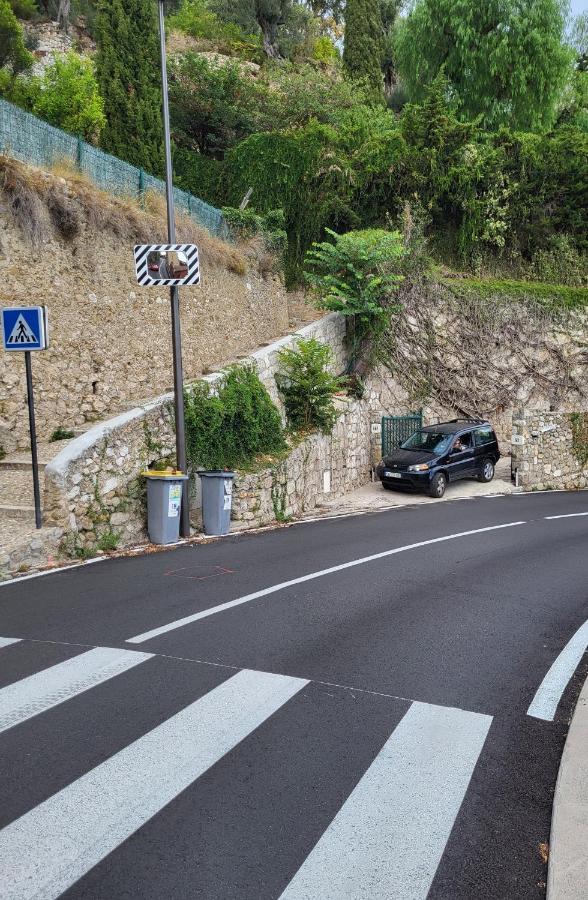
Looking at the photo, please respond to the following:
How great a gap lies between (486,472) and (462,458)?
166 cm

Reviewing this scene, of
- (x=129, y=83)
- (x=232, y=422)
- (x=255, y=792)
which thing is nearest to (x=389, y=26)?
(x=129, y=83)

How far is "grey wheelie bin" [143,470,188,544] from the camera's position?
10.7 metres

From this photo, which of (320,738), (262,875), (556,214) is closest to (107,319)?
(320,738)

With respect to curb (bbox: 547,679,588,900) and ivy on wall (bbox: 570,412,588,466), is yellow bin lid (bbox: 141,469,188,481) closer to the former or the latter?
curb (bbox: 547,679,588,900)

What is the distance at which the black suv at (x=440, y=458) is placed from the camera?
18016 mm

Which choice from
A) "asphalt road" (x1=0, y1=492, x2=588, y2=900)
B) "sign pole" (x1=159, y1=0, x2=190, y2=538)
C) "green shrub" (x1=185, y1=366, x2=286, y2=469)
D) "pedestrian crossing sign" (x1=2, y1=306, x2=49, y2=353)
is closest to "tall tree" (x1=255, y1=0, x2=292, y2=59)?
"green shrub" (x1=185, y1=366, x2=286, y2=469)

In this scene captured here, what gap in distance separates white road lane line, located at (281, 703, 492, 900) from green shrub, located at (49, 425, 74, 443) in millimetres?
10041

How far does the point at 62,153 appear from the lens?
13.9 metres

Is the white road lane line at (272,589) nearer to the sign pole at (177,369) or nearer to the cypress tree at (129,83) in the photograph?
the sign pole at (177,369)

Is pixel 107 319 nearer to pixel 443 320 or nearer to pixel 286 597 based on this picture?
pixel 286 597

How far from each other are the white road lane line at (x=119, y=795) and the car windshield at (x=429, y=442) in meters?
14.3

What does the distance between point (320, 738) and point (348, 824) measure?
0.91m

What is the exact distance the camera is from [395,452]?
18953 mm

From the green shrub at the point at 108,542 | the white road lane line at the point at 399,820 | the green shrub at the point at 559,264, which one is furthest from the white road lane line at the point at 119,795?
the green shrub at the point at 559,264
